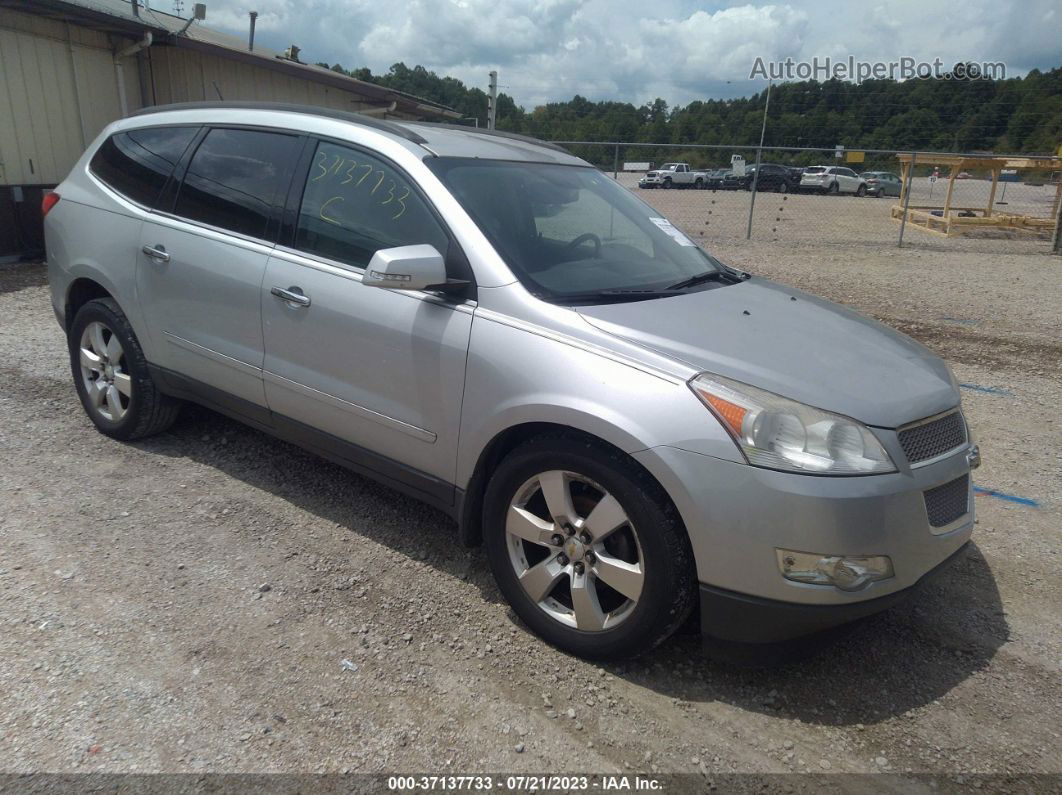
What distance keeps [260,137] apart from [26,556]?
2.19 meters

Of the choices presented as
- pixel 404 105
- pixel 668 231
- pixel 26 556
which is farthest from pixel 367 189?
pixel 404 105

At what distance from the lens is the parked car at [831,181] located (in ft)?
123

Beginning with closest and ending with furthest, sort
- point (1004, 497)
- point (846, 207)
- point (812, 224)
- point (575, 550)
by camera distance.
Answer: point (575, 550), point (1004, 497), point (812, 224), point (846, 207)

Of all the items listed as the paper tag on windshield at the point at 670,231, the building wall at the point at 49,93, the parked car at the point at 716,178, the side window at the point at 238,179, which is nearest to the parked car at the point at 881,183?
the parked car at the point at 716,178

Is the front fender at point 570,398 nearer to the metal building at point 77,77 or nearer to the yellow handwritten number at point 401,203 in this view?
the yellow handwritten number at point 401,203

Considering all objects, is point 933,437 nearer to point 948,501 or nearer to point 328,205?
point 948,501

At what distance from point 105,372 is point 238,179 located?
59.8 inches

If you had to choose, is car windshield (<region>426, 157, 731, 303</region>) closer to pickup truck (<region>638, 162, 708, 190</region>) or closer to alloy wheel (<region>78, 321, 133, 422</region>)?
alloy wheel (<region>78, 321, 133, 422</region>)

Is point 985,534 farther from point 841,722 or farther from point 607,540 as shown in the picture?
point 607,540

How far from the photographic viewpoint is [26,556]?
330 cm

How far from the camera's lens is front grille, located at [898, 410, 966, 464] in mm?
2555

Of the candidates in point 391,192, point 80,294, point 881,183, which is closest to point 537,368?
point 391,192

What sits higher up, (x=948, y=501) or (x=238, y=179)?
(x=238, y=179)

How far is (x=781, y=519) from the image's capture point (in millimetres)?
2326
